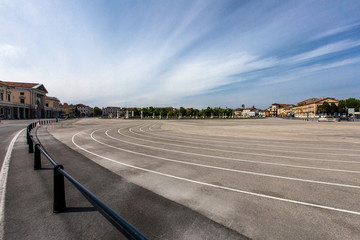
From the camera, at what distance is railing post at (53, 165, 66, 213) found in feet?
10.2

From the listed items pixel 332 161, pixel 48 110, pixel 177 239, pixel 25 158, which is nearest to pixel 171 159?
pixel 177 239

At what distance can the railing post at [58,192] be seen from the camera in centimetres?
310

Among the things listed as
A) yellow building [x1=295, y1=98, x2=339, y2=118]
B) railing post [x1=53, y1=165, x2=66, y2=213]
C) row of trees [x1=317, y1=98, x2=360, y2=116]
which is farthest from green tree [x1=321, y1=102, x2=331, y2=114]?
railing post [x1=53, y1=165, x2=66, y2=213]

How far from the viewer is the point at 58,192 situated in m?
3.20

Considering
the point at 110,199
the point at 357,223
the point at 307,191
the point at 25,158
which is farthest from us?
the point at 25,158

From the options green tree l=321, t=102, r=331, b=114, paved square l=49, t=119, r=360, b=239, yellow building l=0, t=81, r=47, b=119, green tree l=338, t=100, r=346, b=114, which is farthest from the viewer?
green tree l=338, t=100, r=346, b=114

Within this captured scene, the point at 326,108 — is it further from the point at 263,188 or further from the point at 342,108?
the point at 263,188

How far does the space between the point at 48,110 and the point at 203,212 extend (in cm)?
12424

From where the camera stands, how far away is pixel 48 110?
9619cm

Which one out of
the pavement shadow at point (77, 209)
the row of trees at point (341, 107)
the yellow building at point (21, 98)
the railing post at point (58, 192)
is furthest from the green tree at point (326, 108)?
the yellow building at point (21, 98)

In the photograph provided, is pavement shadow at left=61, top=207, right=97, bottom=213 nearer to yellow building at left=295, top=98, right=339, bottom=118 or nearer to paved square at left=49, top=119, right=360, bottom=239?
paved square at left=49, top=119, right=360, bottom=239

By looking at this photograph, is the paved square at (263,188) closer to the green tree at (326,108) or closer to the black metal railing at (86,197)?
the black metal railing at (86,197)

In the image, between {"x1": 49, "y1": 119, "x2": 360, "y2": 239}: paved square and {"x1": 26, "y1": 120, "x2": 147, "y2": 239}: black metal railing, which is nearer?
{"x1": 26, "y1": 120, "x2": 147, "y2": 239}: black metal railing

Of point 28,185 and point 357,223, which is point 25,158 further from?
point 357,223
